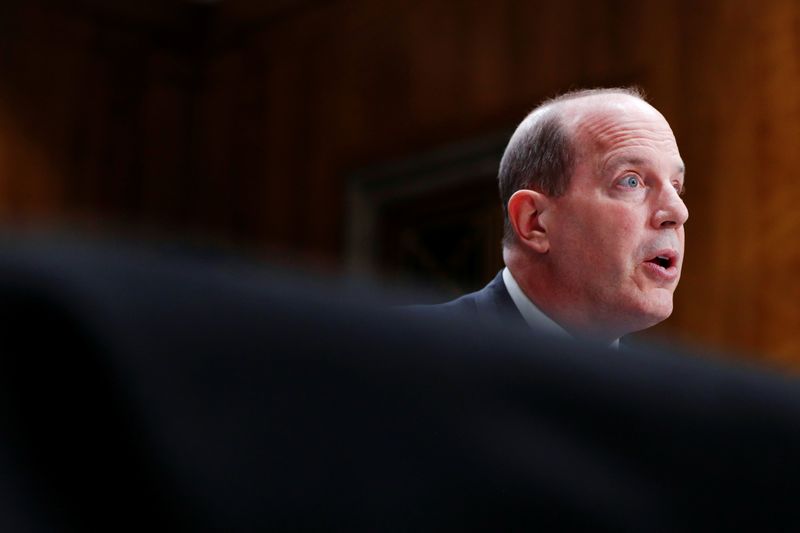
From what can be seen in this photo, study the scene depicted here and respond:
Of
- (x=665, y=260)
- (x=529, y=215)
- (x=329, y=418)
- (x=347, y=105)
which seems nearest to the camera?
(x=329, y=418)

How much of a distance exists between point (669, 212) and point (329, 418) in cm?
150

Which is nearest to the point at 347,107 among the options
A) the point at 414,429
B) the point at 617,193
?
the point at 617,193

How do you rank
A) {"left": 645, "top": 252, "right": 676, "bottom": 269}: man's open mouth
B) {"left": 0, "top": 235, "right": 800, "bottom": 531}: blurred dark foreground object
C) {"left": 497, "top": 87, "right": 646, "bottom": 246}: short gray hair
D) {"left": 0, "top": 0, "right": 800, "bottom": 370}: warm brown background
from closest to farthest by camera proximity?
{"left": 0, "top": 235, "right": 800, "bottom": 531}: blurred dark foreground object → {"left": 645, "top": 252, "right": 676, "bottom": 269}: man's open mouth → {"left": 497, "top": 87, "right": 646, "bottom": 246}: short gray hair → {"left": 0, "top": 0, "right": 800, "bottom": 370}: warm brown background

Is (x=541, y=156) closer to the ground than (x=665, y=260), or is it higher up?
higher up

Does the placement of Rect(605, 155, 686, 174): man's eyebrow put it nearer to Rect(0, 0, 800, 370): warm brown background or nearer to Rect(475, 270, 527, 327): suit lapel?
Rect(475, 270, 527, 327): suit lapel

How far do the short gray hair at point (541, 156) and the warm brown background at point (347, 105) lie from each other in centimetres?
420

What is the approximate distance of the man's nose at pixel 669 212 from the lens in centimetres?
→ 181

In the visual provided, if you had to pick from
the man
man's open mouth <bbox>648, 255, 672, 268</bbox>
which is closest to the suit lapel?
the man

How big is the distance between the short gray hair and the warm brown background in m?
4.20

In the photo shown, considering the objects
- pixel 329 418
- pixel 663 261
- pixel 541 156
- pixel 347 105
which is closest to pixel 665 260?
pixel 663 261

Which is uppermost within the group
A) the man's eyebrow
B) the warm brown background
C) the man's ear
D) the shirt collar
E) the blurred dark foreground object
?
the warm brown background

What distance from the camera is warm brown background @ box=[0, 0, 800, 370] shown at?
6.14 meters

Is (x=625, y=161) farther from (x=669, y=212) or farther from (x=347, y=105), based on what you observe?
(x=347, y=105)

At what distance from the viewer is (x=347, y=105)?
8.22 m
